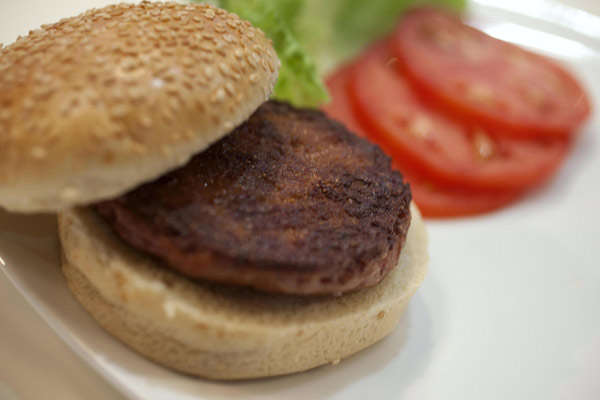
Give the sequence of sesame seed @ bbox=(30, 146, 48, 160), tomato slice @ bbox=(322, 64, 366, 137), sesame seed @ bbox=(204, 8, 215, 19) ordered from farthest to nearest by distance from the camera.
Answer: tomato slice @ bbox=(322, 64, 366, 137), sesame seed @ bbox=(204, 8, 215, 19), sesame seed @ bbox=(30, 146, 48, 160)

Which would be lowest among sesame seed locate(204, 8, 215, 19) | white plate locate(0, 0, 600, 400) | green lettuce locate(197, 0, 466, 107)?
white plate locate(0, 0, 600, 400)

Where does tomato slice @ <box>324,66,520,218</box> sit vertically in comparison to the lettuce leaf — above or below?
below

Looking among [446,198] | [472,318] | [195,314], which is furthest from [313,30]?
[195,314]

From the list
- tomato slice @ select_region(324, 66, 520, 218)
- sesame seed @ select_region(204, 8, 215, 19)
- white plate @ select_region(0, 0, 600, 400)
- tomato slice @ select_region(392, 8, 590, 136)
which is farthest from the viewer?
tomato slice @ select_region(392, 8, 590, 136)

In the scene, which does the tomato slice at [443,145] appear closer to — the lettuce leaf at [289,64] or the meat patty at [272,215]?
the lettuce leaf at [289,64]

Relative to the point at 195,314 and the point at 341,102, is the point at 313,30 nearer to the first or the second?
the point at 341,102

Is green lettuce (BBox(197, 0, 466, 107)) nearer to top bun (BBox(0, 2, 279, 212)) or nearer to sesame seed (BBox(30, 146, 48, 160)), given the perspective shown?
top bun (BBox(0, 2, 279, 212))

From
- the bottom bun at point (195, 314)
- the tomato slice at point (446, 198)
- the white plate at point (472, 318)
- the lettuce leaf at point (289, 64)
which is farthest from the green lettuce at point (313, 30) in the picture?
the bottom bun at point (195, 314)

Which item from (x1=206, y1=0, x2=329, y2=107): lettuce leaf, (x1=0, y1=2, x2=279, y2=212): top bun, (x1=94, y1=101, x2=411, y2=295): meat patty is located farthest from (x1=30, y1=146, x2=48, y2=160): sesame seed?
(x1=206, y1=0, x2=329, y2=107): lettuce leaf
